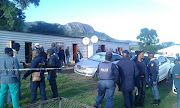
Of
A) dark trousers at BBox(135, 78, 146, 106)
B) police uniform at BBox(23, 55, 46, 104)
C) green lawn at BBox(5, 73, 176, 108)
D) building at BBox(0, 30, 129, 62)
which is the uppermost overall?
building at BBox(0, 30, 129, 62)

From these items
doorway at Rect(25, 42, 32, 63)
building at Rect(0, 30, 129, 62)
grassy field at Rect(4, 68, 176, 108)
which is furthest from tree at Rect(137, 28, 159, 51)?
grassy field at Rect(4, 68, 176, 108)

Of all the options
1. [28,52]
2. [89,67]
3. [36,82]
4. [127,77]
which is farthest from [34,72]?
[28,52]

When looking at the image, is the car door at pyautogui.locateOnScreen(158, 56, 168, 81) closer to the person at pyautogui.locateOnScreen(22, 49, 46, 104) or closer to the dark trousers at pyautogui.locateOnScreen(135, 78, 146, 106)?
the dark trousers at pyautogui.locateOnScreen(135, 78, 146, 106)

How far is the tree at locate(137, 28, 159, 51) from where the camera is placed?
47.8 metres

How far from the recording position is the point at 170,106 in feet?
19.3

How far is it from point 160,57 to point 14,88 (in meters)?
8.23

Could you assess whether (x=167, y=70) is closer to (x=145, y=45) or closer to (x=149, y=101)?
(x=149, y=101)

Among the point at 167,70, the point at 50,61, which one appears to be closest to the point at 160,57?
the point at 167,70

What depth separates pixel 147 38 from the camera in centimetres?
4822

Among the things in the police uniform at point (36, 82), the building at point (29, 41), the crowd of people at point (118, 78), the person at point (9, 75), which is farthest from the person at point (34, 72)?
the building at point (29, 41)

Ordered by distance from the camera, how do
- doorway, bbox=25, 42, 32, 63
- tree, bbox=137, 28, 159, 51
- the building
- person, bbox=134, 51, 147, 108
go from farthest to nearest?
tree, bbox=137, 28, 159, 51 → doorway, bbox=25, 42, 32, 63 → the building → person, bbox=134, 51, 147, 108

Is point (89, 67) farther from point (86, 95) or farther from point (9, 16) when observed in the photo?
point (9, 16)

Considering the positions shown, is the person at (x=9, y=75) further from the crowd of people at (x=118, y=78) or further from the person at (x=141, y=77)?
the person at (x=141, y=77)

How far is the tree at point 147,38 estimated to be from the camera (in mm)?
47812
